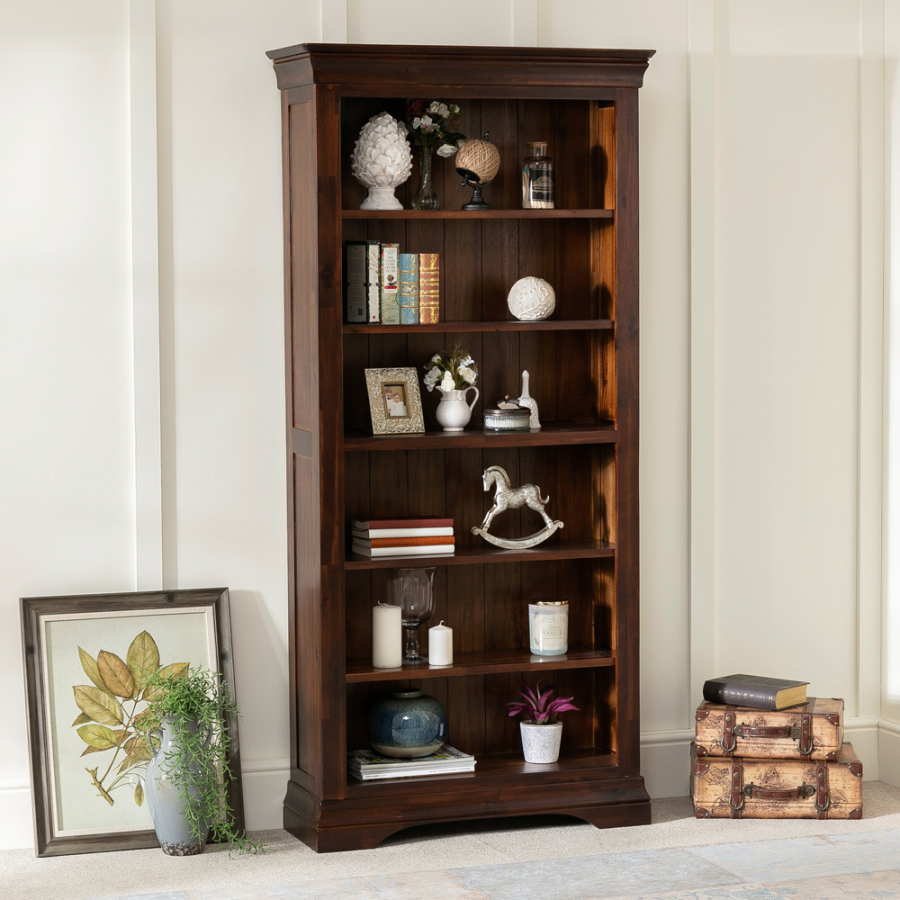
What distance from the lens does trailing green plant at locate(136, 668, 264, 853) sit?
3365 mm

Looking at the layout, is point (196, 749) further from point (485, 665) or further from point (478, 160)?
point (478, 160)

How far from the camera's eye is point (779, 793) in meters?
3.74

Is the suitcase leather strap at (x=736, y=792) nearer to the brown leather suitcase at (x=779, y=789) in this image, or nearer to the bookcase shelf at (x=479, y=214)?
the brown leather suitcase at (x=779, y=789)

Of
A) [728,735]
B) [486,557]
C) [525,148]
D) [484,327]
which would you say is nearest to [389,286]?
[484,327]

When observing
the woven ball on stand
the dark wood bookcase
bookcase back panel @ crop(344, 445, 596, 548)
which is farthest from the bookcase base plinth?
the woven ball on stand

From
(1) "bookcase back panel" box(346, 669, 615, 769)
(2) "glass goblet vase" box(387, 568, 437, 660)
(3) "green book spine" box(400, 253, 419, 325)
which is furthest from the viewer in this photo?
(1) "bookcase back panel" box(346, 669, 615, 769)

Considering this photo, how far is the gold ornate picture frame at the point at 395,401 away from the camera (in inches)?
142

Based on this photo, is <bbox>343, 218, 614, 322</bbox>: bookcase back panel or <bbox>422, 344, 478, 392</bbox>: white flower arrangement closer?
<bbox>422, 344, 478, 392</bbox>: white flower arrangement

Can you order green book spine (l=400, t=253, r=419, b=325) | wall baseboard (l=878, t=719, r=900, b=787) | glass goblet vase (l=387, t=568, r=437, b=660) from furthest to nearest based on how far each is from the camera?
1. wall baseboard (l=878, t=719, r=900, b=787)
2. glass goblet vase (l=387, t=568, r=437, b=660)
3. green book spine (l=400, t=253, r=419, b=325)

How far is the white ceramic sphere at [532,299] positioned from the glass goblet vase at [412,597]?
81 centimetres

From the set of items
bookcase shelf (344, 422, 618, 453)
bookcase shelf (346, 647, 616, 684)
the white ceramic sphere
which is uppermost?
the white ceramic sphere

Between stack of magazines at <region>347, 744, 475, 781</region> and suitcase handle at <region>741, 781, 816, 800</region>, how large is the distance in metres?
0.82

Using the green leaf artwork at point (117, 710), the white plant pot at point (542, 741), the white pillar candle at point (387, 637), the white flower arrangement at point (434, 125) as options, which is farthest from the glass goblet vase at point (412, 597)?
the white flower arrangement at point (434, 125)

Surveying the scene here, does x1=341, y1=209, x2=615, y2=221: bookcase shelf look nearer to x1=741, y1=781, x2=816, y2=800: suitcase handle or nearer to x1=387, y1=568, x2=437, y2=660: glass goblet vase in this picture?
x1=387, y1=568, x2=437, y2=660: glass goblet vase
